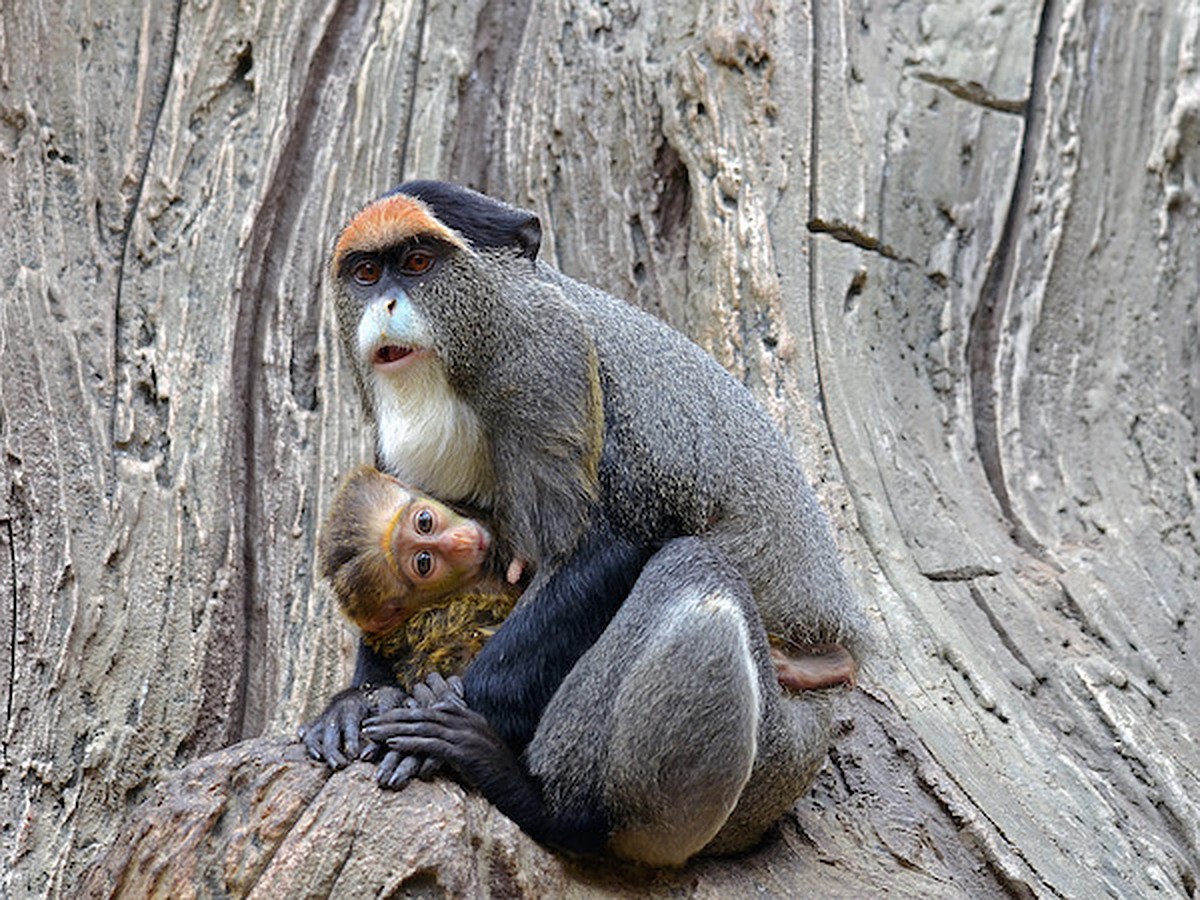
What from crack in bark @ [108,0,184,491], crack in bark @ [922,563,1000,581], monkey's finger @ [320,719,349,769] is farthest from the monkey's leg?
crack in bark @ [108,0,184,491]

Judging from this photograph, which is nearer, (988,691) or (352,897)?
(352,897)

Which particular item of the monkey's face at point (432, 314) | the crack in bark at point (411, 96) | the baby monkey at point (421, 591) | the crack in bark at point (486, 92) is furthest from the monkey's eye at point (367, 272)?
the crack in bark at point (486, 92)

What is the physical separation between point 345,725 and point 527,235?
67.6 inches

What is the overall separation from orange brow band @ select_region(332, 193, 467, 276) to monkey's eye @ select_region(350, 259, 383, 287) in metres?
0.05

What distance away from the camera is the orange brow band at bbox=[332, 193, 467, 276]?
15.8 ft

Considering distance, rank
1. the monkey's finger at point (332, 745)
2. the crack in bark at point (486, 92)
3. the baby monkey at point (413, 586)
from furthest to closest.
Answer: the crack in bark at point (486, 92)
the baby monkey at point (413, 586)
the monkey's finger at point (332, 745)

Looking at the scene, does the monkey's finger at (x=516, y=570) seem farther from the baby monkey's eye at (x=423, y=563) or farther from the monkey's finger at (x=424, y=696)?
Answer: the monkey's finger at (x=424, y=696)

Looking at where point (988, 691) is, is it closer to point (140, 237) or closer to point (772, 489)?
point (772, 489)

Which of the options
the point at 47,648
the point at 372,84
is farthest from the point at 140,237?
the point at 47,648

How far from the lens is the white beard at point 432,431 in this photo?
187 inches

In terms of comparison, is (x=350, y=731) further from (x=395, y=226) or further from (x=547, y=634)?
(x=395, y=226)

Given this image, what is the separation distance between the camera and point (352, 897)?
155 inches

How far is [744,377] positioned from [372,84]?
2.55m

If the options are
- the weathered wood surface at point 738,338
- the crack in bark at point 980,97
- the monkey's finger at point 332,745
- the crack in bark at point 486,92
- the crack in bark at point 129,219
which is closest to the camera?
the monkey's finger at point 332,745
